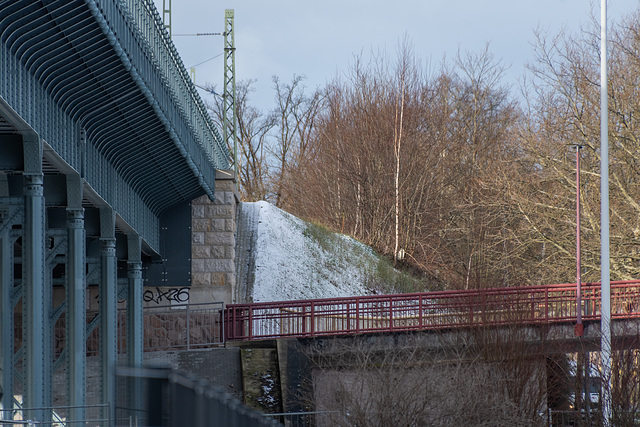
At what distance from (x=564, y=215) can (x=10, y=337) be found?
25244 millimetres

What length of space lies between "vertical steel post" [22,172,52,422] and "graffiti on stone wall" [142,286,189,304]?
1374cm

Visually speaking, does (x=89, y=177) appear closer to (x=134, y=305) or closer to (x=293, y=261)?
(x=134, y=305)

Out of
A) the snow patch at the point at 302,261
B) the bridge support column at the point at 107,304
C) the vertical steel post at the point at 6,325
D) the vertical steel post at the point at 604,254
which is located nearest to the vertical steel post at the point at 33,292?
the vertical steel post at the point at 6,325

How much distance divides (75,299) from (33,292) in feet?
10.3

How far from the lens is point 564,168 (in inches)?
1406

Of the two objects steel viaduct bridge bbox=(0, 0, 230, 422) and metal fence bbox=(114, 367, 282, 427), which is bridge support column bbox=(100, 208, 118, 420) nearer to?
steel viaduct bridge bbox=(0, 0, 230, 422)

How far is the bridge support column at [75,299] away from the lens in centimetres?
1628

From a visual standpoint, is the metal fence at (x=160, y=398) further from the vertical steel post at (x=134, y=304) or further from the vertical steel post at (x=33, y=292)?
the vertical steel post at (x=134, y=304)

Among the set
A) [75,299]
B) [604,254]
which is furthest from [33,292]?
[604,254]

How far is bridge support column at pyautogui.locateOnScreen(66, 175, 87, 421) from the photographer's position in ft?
53.4

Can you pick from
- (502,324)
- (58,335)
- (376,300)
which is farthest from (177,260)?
(502,324)

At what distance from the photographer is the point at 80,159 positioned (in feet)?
54.3

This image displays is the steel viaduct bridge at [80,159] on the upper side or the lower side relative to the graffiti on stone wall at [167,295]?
upper

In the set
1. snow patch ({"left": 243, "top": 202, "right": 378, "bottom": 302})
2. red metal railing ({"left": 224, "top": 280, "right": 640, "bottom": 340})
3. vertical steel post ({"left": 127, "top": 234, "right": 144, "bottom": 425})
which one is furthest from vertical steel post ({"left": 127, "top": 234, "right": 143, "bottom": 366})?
snow patch ({"left": 243, "top": 202, "right": 378, "bottom": 302})
